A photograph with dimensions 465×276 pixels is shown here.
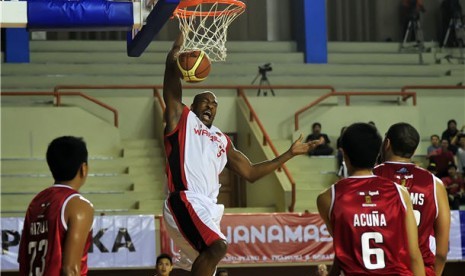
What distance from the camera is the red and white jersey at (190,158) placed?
7270 millimetres

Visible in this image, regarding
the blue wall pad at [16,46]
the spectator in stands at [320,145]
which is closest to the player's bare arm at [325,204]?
the spectator in stands at [320,145]

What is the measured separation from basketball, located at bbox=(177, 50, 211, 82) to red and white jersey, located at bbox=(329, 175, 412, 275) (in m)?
2.15

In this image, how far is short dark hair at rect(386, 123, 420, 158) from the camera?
20.5ft

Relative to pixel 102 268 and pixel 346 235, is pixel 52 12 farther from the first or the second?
pixel 102 268

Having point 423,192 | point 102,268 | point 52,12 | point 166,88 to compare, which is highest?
point 52,12

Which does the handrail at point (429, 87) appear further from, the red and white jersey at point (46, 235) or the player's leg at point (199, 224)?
the red and white jersey at point (46, 235)

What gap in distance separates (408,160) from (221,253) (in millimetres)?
1589

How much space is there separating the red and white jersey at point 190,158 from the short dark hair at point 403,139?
161cm

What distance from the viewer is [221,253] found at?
278 inches

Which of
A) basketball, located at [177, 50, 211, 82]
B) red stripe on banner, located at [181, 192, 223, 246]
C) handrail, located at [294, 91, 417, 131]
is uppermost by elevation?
handrail, located at [294, 91, 417, 131]

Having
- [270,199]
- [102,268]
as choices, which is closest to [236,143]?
[270,199]

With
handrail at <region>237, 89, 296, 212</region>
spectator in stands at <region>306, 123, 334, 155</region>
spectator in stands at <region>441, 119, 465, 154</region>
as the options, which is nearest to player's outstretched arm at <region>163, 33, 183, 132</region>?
handrail at <region>237, 89, 296, 212</region>

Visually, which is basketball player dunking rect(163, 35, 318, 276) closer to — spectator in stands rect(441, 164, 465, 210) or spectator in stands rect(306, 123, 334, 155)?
spectator in stands rect(441, 164, 465, 210)

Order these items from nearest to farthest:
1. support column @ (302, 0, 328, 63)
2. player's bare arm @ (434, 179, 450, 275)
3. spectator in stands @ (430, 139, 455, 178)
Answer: player's bare arm @ (434, 179, 450, 275), spectator in stands @ (430, 139, 455, 178), support column @ (302, 0, 328, 63)
